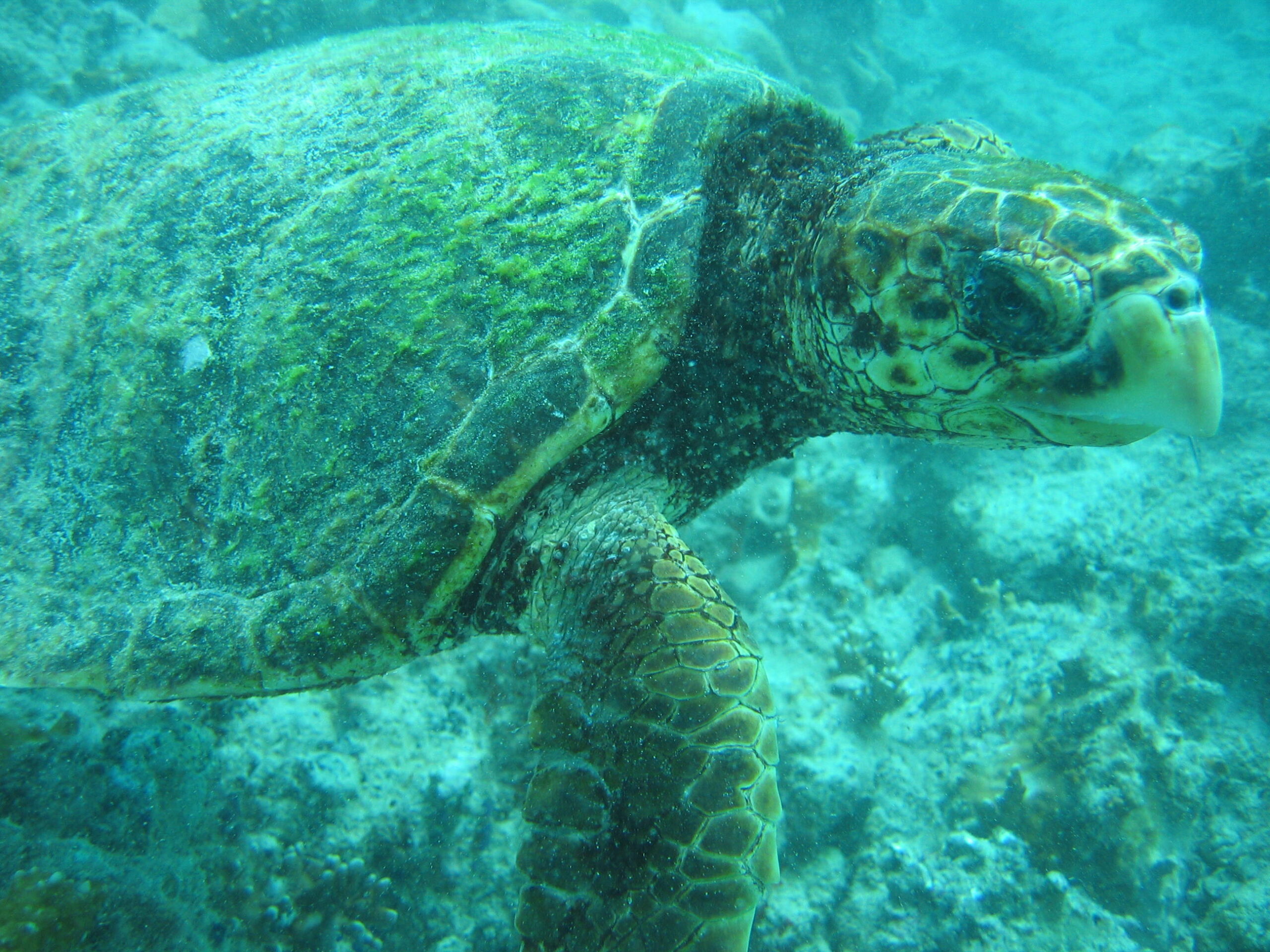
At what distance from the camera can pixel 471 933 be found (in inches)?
91.7

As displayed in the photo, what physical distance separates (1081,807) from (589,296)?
11.7 feet

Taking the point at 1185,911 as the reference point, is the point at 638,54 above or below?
above

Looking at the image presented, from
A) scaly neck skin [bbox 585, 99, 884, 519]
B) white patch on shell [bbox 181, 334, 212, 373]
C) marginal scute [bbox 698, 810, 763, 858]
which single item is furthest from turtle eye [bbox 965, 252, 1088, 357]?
white patch on shell [bbox 181, 334, 212, 373]

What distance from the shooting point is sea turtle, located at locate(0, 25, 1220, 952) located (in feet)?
4.92

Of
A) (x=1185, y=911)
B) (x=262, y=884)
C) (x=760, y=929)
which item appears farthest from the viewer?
(x=1185, y=911)

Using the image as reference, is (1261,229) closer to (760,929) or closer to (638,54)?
(638,54)

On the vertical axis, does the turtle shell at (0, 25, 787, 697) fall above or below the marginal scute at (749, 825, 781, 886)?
above

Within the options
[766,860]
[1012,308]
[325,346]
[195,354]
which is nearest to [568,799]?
[766,860]

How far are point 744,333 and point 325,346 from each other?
1396mm

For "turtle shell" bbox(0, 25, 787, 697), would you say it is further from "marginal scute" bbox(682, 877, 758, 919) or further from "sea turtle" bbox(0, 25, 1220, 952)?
"marginal scute" bbox(682, 877, 758, 919)

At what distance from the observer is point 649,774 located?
1.54m

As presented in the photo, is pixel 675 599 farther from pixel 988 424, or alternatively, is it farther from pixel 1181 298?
pixel 1181 298

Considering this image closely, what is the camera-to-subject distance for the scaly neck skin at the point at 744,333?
1.97 m

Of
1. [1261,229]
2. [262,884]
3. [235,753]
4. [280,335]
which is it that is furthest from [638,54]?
[1261,229]
